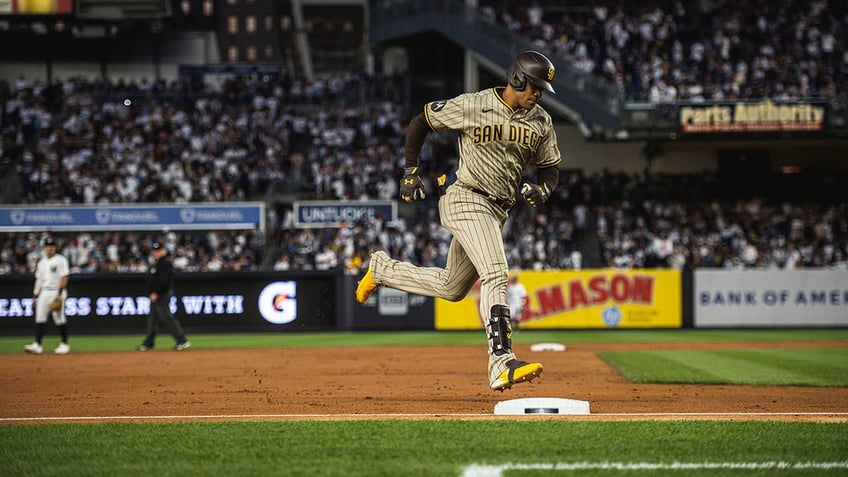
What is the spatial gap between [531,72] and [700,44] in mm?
28228

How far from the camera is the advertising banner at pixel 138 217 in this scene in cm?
2628

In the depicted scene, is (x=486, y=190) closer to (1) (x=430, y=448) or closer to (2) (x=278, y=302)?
(1) (x=430, y=448)

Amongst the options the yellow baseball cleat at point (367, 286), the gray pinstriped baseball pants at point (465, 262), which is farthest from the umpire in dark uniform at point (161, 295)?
the gray pinstriped baseball pants at point (465, 262)

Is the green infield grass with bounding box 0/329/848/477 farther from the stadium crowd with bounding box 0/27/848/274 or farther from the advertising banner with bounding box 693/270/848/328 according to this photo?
the advertising banner with bounding box 693/270/848/328

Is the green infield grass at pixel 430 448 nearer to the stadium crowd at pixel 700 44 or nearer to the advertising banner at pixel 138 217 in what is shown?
the advertising banner at pixel 138 217

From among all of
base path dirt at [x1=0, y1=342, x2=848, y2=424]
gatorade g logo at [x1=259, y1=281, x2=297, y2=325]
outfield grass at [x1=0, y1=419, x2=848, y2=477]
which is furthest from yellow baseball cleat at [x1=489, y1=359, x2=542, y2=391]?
gatorade g logo at [x1=259, y1=281, x2=297, y2=325]

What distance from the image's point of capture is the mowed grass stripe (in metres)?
11.7

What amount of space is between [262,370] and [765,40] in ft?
85.8

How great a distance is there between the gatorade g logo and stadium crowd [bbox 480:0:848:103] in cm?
1359

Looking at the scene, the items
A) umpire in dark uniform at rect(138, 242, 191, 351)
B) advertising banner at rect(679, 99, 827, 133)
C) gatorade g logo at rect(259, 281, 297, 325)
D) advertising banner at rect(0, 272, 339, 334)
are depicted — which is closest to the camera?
umpire in dark uniform at rect(138, 242, 191, 351)

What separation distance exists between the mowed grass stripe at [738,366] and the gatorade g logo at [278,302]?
10.2 m

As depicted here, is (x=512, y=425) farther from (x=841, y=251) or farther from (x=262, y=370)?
(x=841, y=251)

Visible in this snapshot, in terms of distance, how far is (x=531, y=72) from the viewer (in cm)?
773

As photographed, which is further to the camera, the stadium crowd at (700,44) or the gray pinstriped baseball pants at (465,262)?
the stadium crowd at (700,44)
